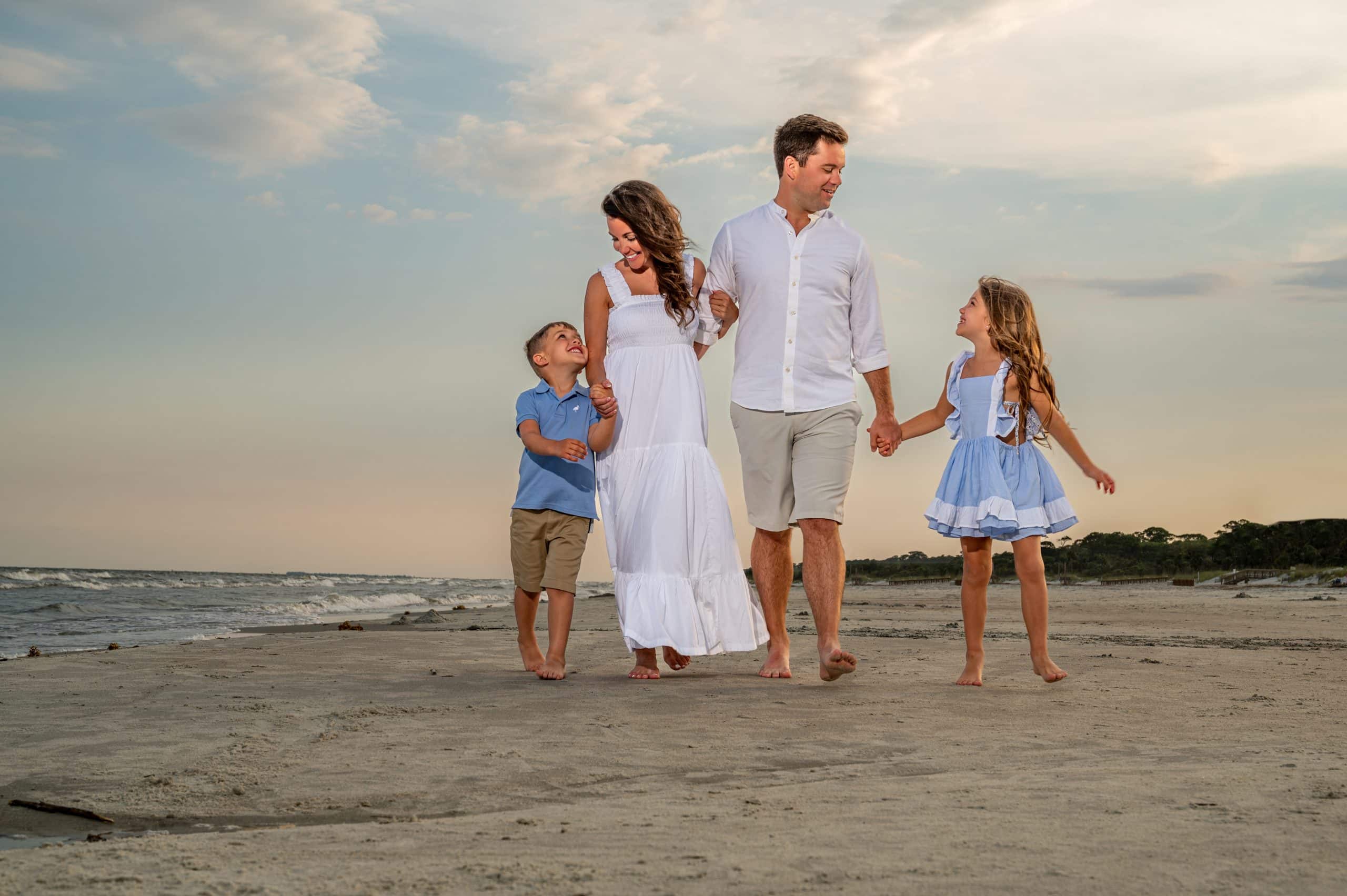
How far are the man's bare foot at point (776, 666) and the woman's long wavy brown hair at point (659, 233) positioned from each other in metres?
1.68

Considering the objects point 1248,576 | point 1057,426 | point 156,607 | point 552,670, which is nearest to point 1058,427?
point 1057,426

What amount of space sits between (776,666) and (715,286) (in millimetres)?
1892

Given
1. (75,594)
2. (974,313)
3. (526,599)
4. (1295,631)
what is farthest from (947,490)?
(75,594)

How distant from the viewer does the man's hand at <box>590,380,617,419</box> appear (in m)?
5.43

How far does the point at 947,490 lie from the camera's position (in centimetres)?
570

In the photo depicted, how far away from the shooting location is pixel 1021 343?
18.7 ft

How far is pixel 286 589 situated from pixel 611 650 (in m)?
27.9

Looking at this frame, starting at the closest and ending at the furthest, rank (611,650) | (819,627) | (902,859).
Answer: (902,859)
(819,627)
(611,650)

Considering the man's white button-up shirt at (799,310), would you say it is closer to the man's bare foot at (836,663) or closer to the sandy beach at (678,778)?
the man's bare foot at (836,663)

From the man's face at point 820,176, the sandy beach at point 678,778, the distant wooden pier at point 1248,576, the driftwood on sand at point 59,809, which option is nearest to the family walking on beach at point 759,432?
the man's face at point 820,176

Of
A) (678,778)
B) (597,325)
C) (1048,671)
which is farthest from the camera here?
(597,325)

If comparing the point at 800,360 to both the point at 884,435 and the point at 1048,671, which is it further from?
the point at 1048,671

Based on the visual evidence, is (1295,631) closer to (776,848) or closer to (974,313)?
(974,313)

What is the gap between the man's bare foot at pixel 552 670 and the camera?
18.0ft
